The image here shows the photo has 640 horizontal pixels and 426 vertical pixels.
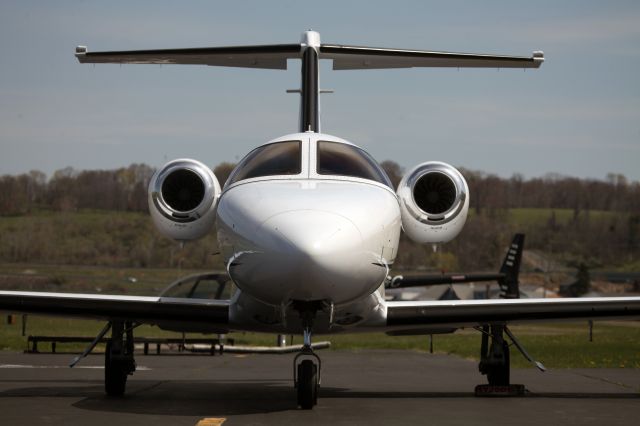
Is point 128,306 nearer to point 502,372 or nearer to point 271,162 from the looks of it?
point 271,162

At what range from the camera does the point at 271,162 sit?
10961 mm

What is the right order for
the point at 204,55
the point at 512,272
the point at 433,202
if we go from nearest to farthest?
the point at 433,202 < the point at 204,55 < the point at 512,272

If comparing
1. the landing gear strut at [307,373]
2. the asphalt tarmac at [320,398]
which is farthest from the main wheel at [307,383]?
the asphalt tarmac at [320,398]

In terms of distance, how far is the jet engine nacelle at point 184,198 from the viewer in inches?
498

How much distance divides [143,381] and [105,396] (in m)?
3.05

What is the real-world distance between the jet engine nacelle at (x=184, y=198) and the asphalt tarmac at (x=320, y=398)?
204 cm

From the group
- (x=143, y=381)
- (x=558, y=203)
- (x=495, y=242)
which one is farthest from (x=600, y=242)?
(x=143, y=381)

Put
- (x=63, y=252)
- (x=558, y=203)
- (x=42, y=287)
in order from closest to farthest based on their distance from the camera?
1. (x=42, y=287)
2. (x=63, y=252)
3. (x=558, y=203)

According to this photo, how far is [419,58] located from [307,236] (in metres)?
6.31

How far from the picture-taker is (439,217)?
504 inches

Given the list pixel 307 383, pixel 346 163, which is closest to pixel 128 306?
pixel 307 383

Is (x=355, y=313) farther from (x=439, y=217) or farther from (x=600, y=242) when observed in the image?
(x=600, y=242)

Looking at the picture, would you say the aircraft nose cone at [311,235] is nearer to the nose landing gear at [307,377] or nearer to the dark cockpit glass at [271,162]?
the nose landing gear at [307,377]

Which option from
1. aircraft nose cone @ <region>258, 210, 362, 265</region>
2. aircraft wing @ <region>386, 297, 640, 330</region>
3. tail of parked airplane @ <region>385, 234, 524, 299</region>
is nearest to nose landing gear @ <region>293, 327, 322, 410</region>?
aircraft nose cone @ <region>258, 210, 362, 265</region>
